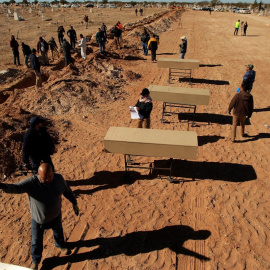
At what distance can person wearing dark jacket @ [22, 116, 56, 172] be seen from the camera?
4.55m

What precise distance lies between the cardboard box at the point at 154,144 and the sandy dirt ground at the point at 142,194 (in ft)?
2.84

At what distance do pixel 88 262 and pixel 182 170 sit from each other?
304 centimetres

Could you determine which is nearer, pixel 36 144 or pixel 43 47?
pixel 36 144

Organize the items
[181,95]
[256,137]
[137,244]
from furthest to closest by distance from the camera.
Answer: [181,95]
[256,137]
[137,244]

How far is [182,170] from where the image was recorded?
6.15m

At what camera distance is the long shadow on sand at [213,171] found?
5.92 metres

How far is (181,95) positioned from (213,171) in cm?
279

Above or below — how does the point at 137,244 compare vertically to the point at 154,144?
below

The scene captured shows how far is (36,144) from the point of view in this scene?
4691mm

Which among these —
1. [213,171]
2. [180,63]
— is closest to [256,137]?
[213,171]

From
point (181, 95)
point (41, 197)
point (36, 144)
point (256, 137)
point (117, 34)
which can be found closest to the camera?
point (41, 197)

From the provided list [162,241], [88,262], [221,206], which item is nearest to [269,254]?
[221,206]

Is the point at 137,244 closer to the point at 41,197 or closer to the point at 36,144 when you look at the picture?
the point at 41,197

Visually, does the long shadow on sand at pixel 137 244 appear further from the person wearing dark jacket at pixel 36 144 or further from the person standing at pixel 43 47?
the person standing at pixel 43 47
